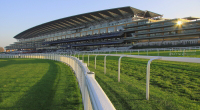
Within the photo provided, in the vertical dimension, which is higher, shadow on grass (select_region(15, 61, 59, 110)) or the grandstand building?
the grandstand building

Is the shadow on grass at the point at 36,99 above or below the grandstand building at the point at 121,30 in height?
below

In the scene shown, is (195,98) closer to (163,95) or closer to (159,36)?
(163,95)

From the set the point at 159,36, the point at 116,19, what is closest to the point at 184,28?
the point at 159,36

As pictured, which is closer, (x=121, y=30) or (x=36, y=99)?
(x=36, y=99)

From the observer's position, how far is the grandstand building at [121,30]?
4322 cm

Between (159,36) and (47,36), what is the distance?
69.6 metres

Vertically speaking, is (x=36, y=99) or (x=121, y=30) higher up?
(x=121, y=30)

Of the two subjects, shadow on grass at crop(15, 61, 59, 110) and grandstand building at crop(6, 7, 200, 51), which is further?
grandstand building at crop(6, 7, 200, 51)

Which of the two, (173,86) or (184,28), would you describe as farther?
(184,28)

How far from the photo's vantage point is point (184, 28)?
42.1 m

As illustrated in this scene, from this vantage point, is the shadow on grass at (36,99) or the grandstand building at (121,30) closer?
the shadow on grass at (36,99)

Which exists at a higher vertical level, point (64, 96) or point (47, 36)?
point (47, 36)

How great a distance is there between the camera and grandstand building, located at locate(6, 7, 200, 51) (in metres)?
43.2

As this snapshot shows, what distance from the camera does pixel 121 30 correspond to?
5700 cm
